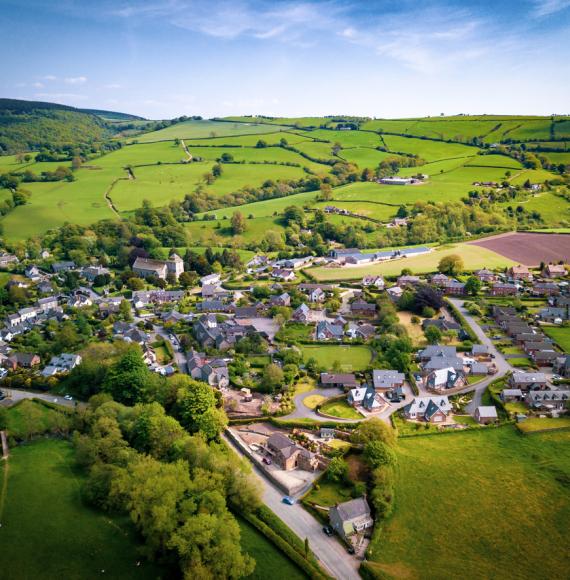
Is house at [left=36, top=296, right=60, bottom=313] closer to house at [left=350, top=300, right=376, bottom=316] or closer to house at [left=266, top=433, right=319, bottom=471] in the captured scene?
house at [left=350, top=300, right=376, bottom=316]

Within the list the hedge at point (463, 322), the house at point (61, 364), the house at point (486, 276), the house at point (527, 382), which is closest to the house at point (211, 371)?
the house at point (61, 364)

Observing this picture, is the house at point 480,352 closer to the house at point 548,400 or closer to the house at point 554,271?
the house at point 548,400

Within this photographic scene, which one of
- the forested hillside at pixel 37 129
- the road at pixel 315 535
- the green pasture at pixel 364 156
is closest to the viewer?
the road at pixel 315 535

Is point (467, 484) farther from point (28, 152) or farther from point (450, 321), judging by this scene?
point (28, 152)

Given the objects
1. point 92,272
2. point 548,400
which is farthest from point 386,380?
point 92,272

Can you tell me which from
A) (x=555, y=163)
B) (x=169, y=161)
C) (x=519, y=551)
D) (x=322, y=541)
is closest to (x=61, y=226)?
(x=169, y=161)
